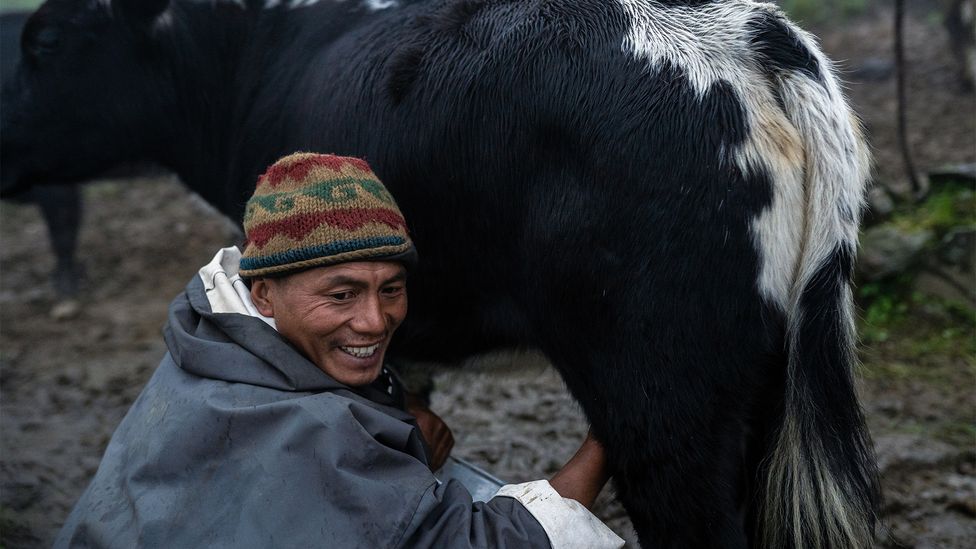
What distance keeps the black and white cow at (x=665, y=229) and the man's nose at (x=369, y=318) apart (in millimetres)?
357

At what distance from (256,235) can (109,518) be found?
65 centimetres

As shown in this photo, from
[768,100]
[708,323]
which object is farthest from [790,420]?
[768,100]

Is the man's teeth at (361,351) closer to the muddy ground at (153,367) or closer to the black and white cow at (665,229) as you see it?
the black and white cow at (665,229)

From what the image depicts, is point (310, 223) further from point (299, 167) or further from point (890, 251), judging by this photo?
point (890, 251)

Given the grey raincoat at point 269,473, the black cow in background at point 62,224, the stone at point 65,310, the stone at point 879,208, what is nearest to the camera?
the grey raincoat at point 269,473

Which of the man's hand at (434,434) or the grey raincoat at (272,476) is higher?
the grey raincoat at (272,476)

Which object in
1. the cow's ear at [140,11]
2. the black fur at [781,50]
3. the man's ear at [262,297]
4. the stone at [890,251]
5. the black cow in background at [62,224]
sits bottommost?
the black cow in background at [62,224]

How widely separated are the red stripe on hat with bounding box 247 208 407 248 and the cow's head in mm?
1681

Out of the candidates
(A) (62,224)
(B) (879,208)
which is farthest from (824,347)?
(A) (62,224)

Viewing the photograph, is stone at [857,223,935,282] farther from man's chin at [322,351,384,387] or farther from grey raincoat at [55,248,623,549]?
man's chin at [322,351,384,387]

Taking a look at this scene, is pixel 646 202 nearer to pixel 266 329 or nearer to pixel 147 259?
pixel 266 329

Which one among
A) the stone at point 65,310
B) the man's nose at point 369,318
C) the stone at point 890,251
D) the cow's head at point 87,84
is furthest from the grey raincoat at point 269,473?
the stone at point 65,310

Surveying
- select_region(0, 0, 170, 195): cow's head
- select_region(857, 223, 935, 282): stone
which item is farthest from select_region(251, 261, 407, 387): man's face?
select_region(857, 223, 935, 282): stone

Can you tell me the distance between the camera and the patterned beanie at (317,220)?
1.77m
